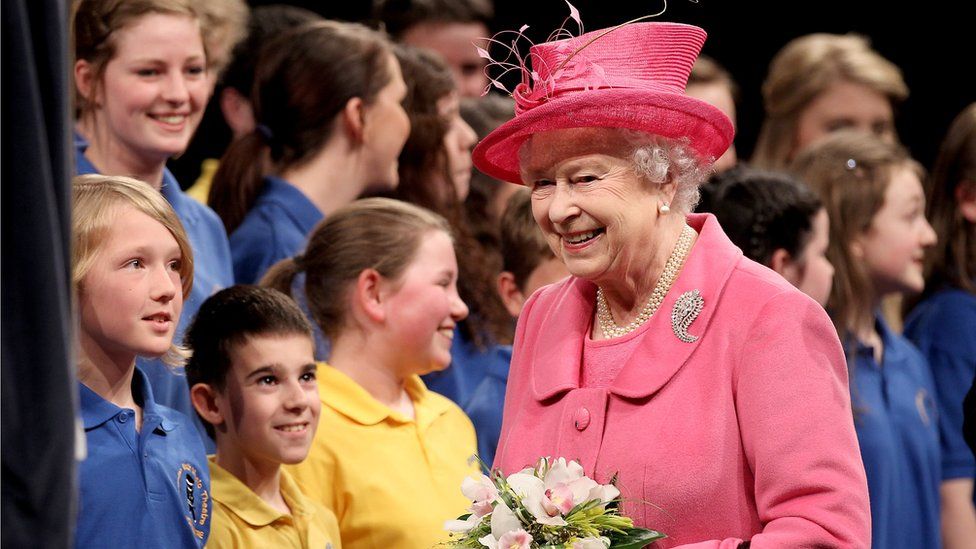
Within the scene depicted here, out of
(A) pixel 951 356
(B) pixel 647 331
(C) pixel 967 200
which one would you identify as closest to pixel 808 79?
(C) pixel 967 200

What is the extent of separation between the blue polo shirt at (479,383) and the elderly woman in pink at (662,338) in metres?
1.24

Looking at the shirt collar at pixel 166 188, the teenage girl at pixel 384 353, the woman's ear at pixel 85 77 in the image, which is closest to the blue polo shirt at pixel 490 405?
the teenage girl at pixel 384 353

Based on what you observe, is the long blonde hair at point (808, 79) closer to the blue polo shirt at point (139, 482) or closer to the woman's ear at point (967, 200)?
the woman's ear at point (967, 200)

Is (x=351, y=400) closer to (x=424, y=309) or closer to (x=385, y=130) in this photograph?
(x=424, y=309)

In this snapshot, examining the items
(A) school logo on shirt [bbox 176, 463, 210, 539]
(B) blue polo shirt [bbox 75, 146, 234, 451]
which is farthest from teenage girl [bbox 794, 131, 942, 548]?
(A) school logo on shirt [bbox 176, 463, 210, 539]

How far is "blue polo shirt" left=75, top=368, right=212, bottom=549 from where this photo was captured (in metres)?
2.96

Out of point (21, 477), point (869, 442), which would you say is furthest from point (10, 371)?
point (869, 442)

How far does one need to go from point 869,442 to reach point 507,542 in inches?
95.9

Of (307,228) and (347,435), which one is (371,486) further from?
(307,228)

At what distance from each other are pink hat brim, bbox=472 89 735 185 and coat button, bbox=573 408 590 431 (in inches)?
23.5

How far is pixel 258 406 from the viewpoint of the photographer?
352 centimetres

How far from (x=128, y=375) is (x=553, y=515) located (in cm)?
109

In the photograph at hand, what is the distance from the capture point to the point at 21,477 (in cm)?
167

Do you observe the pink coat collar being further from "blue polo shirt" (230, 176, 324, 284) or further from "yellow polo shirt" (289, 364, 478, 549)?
"blue polo shirt" (230, 176, 324, 284)
